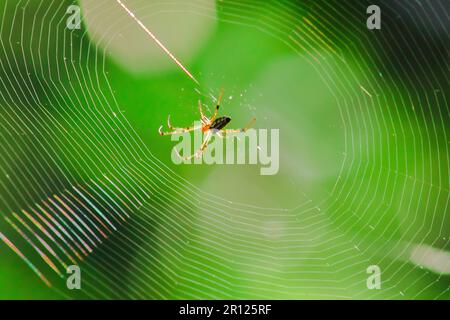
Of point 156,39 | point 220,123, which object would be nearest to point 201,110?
point 220,123

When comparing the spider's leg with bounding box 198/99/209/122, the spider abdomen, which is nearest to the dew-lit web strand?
the spider's leg with bounding box 198/99/209/122

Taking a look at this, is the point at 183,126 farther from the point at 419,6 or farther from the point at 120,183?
the point at 419,6

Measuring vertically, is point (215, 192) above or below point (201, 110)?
below

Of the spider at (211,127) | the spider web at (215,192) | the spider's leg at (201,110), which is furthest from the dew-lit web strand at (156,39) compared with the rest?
the spider at (211,127)

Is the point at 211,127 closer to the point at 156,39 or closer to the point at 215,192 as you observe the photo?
the point at 215,192

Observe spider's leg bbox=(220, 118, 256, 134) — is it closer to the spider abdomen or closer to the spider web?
the spider abdomen
